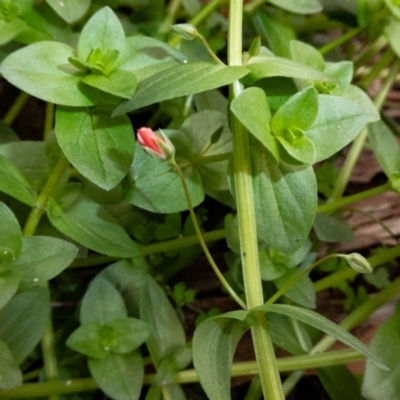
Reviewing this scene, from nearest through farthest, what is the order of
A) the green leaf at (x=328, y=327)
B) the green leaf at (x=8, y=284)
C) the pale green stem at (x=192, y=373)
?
the green leaf at (x=328, y=327)
the green leaf at (x=8, y=284)
the pale green stem at (x=192, y=373)

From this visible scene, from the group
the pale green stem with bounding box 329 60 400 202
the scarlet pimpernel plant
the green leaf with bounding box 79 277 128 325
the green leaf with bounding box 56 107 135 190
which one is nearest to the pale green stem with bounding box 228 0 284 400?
the scarlet pimpernel plant

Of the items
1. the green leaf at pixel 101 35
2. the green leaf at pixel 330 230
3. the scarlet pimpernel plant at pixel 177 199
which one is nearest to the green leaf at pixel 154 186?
the scarlet pimpernel plant at pixel 177 199

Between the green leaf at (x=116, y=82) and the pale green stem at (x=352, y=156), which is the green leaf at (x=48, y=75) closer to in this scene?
the green leaf at (x=116, y=82)

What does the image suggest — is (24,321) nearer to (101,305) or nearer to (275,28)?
(101,305)

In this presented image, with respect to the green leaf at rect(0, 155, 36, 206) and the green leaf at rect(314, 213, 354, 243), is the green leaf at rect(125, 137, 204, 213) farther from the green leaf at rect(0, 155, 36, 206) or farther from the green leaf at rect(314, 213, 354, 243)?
the green leaf at rect(314, 213, 354, 243)

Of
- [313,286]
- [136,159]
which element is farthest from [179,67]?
[313,286]

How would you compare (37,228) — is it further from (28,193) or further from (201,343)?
(201,343)
